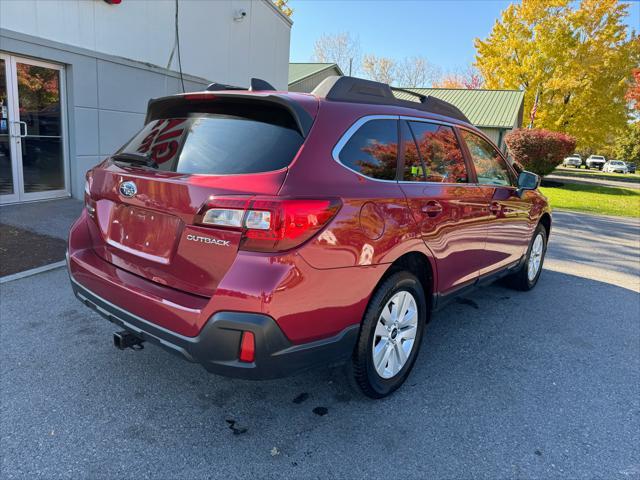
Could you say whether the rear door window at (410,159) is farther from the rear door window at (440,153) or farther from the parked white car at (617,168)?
the parked white car at (617,168)

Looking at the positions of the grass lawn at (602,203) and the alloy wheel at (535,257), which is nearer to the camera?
the alloy wheel at (535,257)

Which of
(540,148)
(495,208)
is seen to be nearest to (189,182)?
(495,208)

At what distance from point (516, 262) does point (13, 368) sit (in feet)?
14.9

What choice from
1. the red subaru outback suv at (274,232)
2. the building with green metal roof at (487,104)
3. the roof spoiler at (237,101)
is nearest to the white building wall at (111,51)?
the roof spoiler at (237,101)

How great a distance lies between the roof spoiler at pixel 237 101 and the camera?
2.52 m

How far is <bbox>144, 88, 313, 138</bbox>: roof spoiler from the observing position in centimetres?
252

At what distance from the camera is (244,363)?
2260 millimetres

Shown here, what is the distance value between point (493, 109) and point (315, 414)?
27644 millimetres

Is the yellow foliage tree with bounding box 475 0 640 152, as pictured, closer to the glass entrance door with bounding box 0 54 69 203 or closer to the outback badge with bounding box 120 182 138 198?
the glass entrance door with bounding box 0 54 69 203

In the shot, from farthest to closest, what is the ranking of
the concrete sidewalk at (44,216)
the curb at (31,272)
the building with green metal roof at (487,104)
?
the building with green metal roof at (487,104) → the concrete sidewalk at (44,216) → the curb at (31,272)

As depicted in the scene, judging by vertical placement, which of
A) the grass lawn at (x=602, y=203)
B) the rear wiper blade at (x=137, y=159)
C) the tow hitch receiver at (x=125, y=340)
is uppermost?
the rear wiper blade at (x=137, y=159)

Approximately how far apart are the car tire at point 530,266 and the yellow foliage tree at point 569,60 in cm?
2485

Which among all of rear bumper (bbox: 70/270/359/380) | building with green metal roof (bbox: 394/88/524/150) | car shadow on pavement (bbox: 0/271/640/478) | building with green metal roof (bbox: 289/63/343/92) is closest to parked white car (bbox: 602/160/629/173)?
building with green metal roof (bbox: 394/88/524/150)

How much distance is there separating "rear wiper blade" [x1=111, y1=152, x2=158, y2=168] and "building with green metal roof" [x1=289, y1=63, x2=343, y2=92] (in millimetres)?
17624
